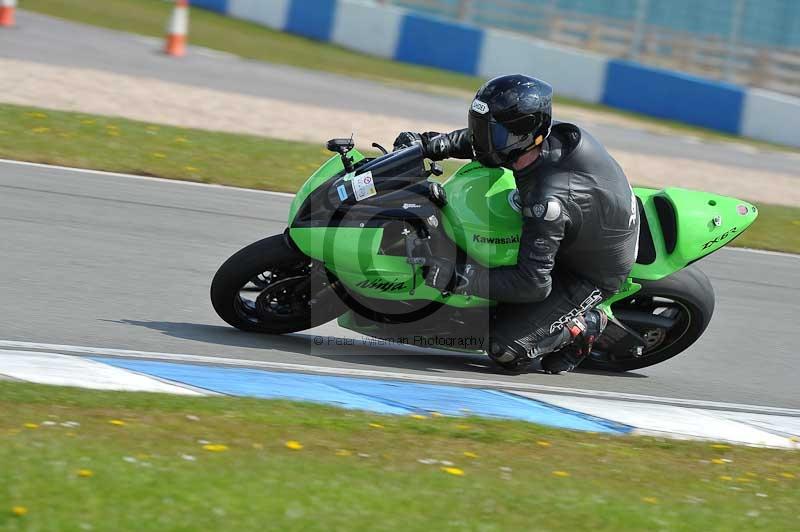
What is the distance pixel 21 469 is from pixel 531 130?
2.89 meters

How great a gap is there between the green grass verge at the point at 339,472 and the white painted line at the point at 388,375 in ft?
2.40

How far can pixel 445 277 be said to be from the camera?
19.7 ft

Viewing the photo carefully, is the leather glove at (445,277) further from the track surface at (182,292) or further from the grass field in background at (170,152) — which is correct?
the grass field in background at (170,152)

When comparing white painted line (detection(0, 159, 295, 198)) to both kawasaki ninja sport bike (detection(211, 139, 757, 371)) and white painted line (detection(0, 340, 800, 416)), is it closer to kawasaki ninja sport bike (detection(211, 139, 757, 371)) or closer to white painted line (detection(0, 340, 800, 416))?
kawasaki ninja sport bike (detection(211, 139, 757, 371))

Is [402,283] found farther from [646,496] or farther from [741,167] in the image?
[741,167]

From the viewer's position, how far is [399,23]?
2375 cm

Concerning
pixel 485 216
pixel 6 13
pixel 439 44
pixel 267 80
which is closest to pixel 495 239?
pixel 485 216

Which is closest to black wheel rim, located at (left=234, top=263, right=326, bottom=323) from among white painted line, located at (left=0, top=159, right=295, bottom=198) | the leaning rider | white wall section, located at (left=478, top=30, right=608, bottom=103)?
the leaning rider

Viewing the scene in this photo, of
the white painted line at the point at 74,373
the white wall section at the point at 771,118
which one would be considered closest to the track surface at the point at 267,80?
the white wall section at the point at 771,118

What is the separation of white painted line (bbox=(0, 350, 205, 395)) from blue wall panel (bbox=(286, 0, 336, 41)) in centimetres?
1909

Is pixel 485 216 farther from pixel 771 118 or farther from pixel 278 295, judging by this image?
pixel 771 118

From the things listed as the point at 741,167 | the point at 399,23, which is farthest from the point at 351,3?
the point at 741,167

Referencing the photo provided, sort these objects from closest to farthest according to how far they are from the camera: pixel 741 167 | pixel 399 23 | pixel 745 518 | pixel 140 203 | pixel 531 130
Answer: pixel 745 518 → pixel 531 130 → pixel 140 203 → pixel 741 167 → pixel 399 23

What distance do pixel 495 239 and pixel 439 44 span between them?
17.9m
